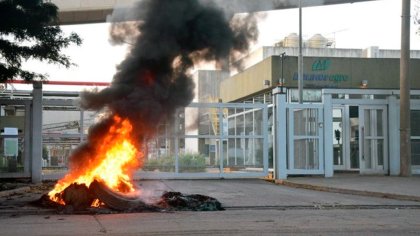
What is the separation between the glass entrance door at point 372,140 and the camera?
841 inches

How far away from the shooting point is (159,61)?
40.6ft

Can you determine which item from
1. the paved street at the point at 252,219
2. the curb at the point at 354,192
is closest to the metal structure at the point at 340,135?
the curb at the point at 354,192

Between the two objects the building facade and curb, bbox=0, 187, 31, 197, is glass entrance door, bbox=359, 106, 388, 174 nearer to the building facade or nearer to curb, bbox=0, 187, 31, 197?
the building facade

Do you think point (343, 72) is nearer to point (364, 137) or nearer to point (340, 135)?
point (340, 135)

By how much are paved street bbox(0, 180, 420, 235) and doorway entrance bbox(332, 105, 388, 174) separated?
735cm

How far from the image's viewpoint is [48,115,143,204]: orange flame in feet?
39.2

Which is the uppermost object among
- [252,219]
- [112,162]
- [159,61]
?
[159,61]

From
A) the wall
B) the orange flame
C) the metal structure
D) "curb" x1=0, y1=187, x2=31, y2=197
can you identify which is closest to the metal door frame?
the metal structure

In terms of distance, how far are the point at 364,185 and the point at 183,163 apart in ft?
21.2

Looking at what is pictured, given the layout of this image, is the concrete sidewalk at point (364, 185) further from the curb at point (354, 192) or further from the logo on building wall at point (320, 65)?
the logo on building wall at point (320, 65)

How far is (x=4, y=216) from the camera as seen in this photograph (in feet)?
34.8

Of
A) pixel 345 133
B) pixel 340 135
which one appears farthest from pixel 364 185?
pixel 340 135

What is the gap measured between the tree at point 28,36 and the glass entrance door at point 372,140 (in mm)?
11584

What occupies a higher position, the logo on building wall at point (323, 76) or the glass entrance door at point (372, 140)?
the logo on building wall at point (323, 76)
